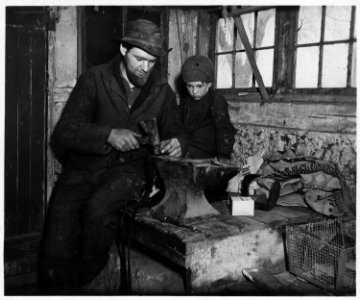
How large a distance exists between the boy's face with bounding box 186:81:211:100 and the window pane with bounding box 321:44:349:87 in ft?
4.68

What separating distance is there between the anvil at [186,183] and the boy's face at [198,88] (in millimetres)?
1659

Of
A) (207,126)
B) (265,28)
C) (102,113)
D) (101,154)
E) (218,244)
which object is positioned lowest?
(218,244)

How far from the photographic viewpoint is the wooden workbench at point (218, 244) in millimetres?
3396

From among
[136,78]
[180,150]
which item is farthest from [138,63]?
[180,150]

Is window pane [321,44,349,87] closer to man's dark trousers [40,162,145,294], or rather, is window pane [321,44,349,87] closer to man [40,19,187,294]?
man [40,19,187,294]

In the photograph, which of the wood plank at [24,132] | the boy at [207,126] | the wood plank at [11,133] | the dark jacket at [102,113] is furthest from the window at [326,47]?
the wood plank at [11,133]

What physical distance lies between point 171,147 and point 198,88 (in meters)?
1.52

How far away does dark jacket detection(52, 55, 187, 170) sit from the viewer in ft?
12.6

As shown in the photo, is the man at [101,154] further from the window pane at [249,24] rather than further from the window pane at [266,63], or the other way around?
the window pane at [249,24]

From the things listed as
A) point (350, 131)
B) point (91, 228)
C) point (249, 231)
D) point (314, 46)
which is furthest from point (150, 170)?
point (314, 46)

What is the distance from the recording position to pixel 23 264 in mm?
5297

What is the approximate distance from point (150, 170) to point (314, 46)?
2.60 m

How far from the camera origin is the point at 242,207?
4082 millimetres

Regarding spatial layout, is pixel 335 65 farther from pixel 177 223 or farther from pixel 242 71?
pixel 177 223
